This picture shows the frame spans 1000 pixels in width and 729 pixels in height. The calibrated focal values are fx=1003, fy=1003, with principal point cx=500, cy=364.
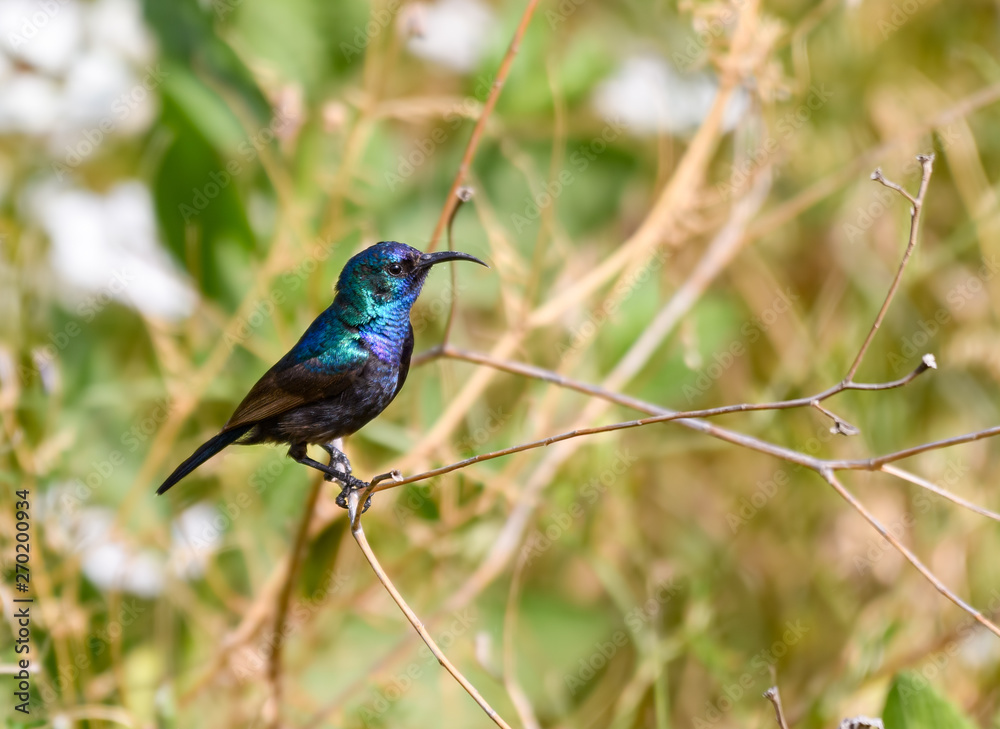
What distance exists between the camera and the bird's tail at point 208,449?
226 centimetres

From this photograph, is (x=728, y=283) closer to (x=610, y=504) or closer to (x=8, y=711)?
(x=610, y=504)

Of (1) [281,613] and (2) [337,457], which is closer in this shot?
(1) [281,613]

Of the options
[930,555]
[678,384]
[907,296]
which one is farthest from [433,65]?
[930,555]
